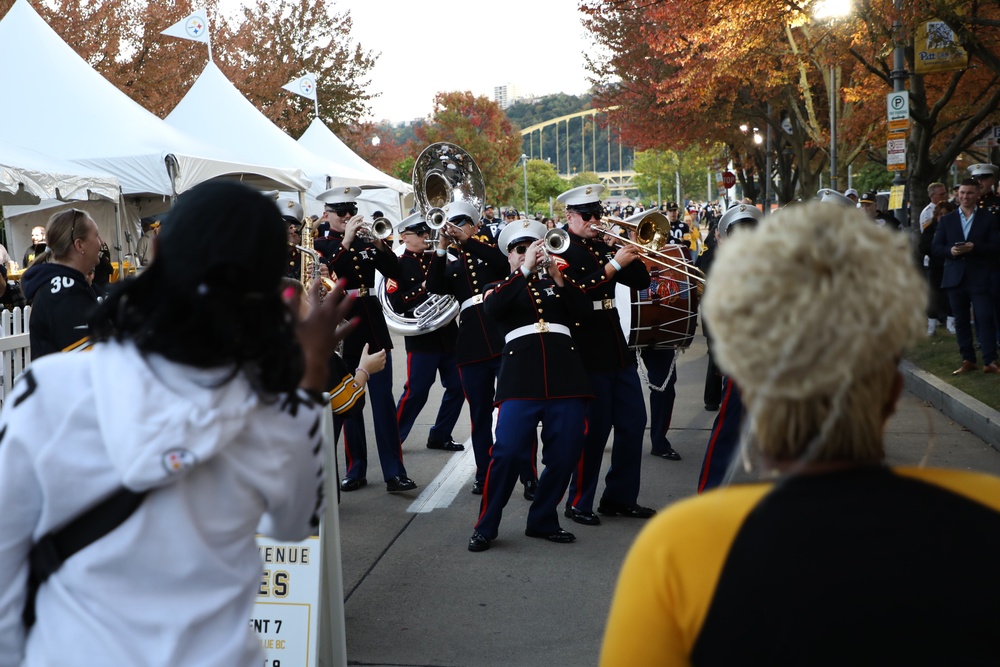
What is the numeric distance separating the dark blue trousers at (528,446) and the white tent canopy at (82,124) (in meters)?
9.93

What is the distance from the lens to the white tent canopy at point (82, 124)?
46.9ft

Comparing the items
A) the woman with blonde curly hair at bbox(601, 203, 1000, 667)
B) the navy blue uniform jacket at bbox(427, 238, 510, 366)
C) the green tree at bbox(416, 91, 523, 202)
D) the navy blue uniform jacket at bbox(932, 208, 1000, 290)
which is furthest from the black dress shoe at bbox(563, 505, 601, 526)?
the green tree at bbox(416, 91, 523, 202)

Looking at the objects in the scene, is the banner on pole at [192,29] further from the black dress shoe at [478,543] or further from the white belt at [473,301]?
the black dress shoe at [478,543]

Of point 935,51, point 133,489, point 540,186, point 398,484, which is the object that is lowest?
point 398,484

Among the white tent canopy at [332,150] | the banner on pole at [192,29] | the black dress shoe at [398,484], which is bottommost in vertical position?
the black dress shoe at [398,484]

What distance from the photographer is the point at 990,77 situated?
19266 millimetres

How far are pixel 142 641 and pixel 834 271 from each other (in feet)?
4.31

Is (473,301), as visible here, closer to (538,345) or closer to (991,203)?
(538,345)

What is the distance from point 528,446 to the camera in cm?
602

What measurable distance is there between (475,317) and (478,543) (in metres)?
1.94

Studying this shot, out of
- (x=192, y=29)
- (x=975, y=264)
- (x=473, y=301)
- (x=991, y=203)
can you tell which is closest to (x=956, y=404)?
(x=975, y=264)

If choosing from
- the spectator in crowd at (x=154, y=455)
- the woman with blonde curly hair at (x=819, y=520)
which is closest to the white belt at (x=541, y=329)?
the spectator in crowd at (x=154, y=455)

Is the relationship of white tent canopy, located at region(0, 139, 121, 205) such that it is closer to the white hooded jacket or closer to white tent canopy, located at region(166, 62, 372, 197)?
white tent canopy, located at region(166, 62, 372, 197)

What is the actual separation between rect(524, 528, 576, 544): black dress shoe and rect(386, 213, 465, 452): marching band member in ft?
6.76
